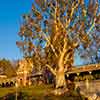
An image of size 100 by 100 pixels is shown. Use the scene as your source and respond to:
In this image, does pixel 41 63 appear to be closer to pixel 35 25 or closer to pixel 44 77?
pixel 35 25

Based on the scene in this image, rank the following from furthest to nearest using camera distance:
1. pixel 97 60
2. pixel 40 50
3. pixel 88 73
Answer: pixel 97 60, pixel 40 50, pixel 88 73

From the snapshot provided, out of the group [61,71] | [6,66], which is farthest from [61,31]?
[6,66]

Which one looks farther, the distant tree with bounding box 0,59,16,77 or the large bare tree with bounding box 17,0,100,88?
the distant tree with bounding box 0,59,16,77

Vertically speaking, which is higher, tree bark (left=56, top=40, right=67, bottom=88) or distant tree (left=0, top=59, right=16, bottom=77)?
distant tree (left=0, top=59, right=16, bottom=77)

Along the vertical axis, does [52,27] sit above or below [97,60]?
above

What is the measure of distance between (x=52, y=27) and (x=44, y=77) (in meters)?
16.2

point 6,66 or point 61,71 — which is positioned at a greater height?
point 6,66

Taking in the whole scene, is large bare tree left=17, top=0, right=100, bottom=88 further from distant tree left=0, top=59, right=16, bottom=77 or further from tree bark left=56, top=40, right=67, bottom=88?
distant tree left=0, top=59, right=16, bottom=77

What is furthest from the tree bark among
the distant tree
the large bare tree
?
the distant tree

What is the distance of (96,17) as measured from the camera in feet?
131

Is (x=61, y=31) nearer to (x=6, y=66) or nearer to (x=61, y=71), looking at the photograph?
(x=61, y=71)

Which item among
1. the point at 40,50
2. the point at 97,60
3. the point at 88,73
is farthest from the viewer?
the point at 97,60

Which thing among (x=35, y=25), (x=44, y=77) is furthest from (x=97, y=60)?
(x=35, y=25)

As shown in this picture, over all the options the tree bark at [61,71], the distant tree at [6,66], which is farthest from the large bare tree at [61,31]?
the distant tree at [6,66]
